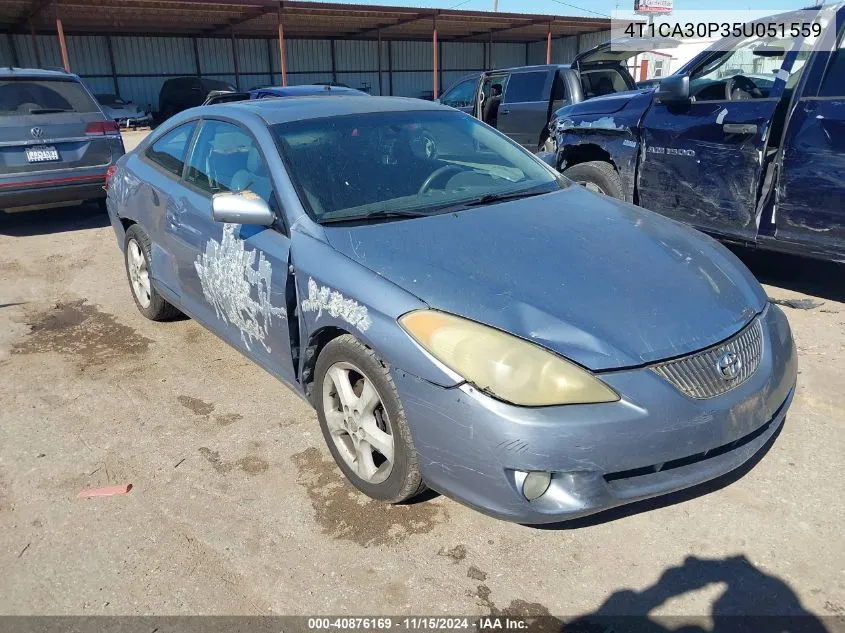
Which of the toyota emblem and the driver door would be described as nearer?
the toyota emblem

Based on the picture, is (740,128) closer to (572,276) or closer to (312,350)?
(572,276)

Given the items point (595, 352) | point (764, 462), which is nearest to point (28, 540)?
point (595, 352)

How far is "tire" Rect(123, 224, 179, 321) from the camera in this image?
4594 mm

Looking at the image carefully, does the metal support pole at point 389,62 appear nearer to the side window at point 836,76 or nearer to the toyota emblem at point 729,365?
the side window at point 836,76

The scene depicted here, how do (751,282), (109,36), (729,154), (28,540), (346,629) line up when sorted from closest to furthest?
(346,629) < (28,540) < (751,282) < (729,154) < (109,36)

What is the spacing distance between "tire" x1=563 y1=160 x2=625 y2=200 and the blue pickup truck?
0.01m

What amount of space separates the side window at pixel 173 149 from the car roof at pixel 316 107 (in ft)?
0.91

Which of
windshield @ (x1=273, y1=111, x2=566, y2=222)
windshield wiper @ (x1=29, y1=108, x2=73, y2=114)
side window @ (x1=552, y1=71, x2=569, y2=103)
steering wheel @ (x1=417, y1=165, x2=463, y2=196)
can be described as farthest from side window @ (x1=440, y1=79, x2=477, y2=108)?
steering wheel @ (x1=417, y1=165, x2=463, y2=196)

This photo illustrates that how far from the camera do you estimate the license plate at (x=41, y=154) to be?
7.30 metres

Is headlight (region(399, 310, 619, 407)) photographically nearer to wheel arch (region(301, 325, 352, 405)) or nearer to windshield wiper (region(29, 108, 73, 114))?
wheel arch (region(301, 325, 352, 405))

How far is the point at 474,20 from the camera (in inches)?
985

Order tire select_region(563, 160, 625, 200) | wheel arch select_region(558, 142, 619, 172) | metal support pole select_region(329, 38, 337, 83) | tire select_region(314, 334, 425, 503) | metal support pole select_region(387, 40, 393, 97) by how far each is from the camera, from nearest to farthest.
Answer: tire select_region(314, 334, 425, 503) < tire select_region(563, 160, 625, 200) < wheel arch select_region(558, 142, 619, 172) < metal support pole select_region(329, 38, 337, 83) < metal support pole select_region(387, 40, 393, 97)

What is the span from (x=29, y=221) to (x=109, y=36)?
61.0 feet

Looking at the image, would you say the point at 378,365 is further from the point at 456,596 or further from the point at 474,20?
the point at 474,20
